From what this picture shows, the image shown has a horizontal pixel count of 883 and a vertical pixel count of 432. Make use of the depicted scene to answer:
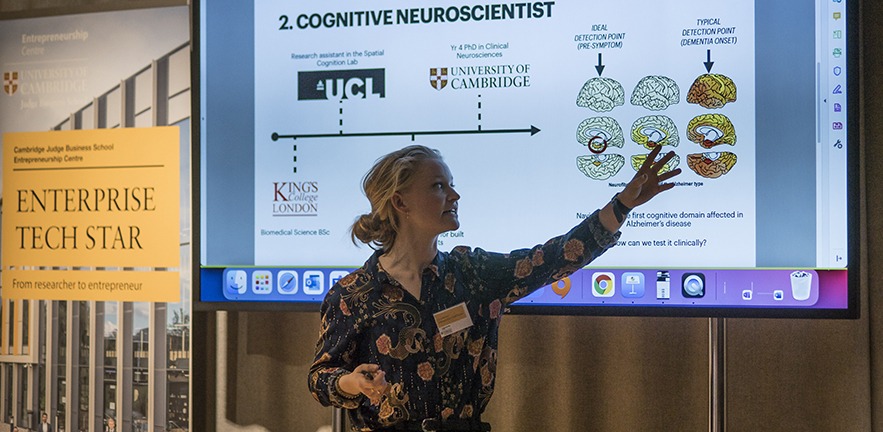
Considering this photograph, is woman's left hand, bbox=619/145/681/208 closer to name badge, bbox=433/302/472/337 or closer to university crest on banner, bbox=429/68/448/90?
name badge, bbox=433/302/472/337

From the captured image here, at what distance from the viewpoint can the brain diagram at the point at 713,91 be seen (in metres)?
2.65

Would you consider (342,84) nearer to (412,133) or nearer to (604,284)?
(412,133)

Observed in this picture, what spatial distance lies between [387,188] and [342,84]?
0.77 metres

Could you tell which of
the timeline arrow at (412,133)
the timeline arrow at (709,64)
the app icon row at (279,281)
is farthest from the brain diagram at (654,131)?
the app icon row at (279,281)

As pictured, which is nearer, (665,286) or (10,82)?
(665,286)

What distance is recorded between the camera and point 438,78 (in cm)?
286

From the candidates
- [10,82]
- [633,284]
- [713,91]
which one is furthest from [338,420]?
[10,82]

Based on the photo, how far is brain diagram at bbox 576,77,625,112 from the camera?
273cm

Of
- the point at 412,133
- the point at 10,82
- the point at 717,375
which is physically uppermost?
the point at 10,82

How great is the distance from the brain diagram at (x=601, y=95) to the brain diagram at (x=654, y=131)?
9 cm

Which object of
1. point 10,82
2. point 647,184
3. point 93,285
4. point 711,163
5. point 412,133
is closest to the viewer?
point 647,184

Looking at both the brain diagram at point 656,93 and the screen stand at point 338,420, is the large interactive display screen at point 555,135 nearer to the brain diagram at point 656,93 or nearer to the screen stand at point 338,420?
the brain diagram at point 656,93

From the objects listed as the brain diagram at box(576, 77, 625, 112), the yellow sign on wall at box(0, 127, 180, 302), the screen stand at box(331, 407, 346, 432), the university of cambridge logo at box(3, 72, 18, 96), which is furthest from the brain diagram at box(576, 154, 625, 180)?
the university of cambridge logo at box(3, 72, 18, 96)

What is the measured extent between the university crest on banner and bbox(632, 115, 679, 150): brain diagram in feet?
1.91
